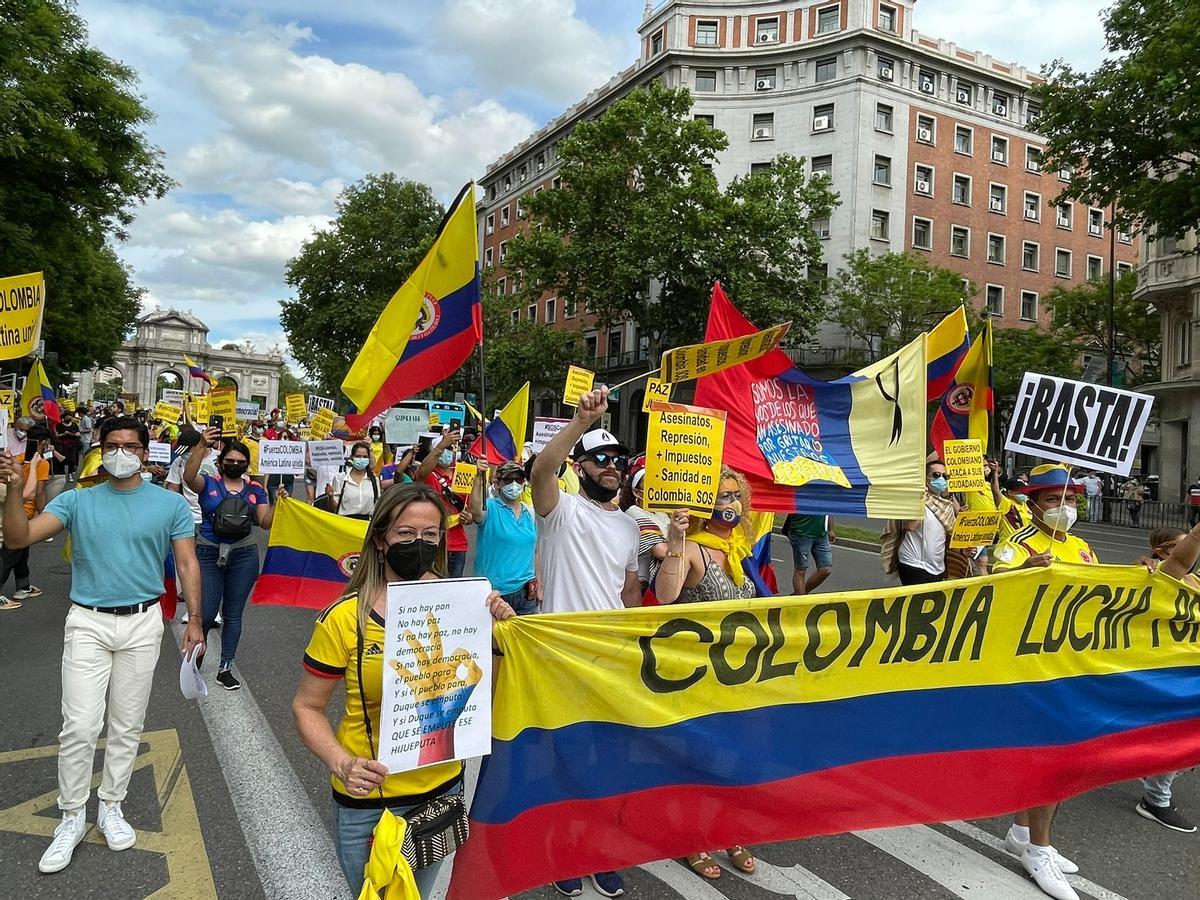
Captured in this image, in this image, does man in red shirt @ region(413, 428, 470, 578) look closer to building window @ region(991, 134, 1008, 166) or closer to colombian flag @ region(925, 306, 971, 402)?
colombian flag @ region(925, 306, 971, 402)

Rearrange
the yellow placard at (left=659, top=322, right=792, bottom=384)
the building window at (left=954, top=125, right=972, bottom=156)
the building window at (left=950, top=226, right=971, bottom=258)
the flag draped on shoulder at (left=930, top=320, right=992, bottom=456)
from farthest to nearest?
1. the building window at (left=954, top=125, right=972, bottom=156)
2. the building window at (left=950, top=226, right=971, bottom=258)
3. the flag draped on shoulder at (left=930, top=320, right=992, bottom=456)
4. the yellow placard at (left=659, top=322, right=792, bottom=384)

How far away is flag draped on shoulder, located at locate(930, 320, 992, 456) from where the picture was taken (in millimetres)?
6613

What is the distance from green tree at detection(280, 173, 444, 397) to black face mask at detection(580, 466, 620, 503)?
136ft

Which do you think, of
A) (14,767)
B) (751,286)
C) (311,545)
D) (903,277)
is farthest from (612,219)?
(14,767)

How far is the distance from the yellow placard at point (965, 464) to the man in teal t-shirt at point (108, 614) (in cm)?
523

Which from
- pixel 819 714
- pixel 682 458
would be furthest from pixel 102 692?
pixel 819 714

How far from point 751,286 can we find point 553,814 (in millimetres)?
26808

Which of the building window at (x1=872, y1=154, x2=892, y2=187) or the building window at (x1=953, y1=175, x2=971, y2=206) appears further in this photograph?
the building window at (x1=953, y1=175, x2=971, y2=206)

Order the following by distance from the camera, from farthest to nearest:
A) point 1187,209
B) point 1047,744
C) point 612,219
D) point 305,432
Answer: point 612,219, point 305,432, point 1187,209, point 1047,744

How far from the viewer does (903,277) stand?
31344 millimetres

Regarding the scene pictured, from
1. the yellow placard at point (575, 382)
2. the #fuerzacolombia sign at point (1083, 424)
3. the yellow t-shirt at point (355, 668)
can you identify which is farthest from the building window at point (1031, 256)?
the yellow t-shirt at point (355, 668)

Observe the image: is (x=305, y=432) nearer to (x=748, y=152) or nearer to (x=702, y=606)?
(x=702, y=606)

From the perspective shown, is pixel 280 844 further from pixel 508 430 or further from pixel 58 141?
pixel 58 141

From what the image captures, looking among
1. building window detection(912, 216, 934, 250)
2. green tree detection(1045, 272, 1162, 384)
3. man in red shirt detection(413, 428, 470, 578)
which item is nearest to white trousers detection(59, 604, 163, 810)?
man in red shirt detection(413, 428, 470, 578)
